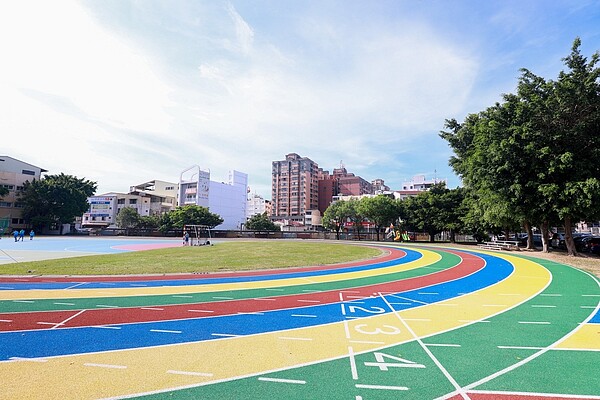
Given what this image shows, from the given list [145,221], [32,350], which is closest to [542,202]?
[32,350]

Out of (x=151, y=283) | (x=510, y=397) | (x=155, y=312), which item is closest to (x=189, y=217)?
(x=151, y=283)

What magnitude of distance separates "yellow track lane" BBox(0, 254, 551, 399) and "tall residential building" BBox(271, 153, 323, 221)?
117427mm

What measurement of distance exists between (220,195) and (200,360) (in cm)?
9793

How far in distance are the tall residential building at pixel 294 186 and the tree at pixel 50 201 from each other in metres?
71.4

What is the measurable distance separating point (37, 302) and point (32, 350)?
4560 mm

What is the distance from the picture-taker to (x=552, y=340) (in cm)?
657

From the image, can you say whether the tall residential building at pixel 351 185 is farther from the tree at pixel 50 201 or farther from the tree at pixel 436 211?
the tree at pixel 50 201

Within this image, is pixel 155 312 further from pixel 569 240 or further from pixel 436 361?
pixel 569 240

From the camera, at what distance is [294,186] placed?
431 feet

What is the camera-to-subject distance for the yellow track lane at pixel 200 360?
15.1ft

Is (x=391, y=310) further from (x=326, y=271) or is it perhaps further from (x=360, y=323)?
(x=326, y=271)

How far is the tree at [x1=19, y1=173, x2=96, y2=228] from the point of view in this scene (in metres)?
65.8

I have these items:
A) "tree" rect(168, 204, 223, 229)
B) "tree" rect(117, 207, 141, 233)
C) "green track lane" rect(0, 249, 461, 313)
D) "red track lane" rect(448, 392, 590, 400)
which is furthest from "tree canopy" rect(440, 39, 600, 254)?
"tree" rect(117, 207, 141, 233)

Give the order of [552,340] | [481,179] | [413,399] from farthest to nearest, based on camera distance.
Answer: [481,179]
[552,340]
[413,399]
